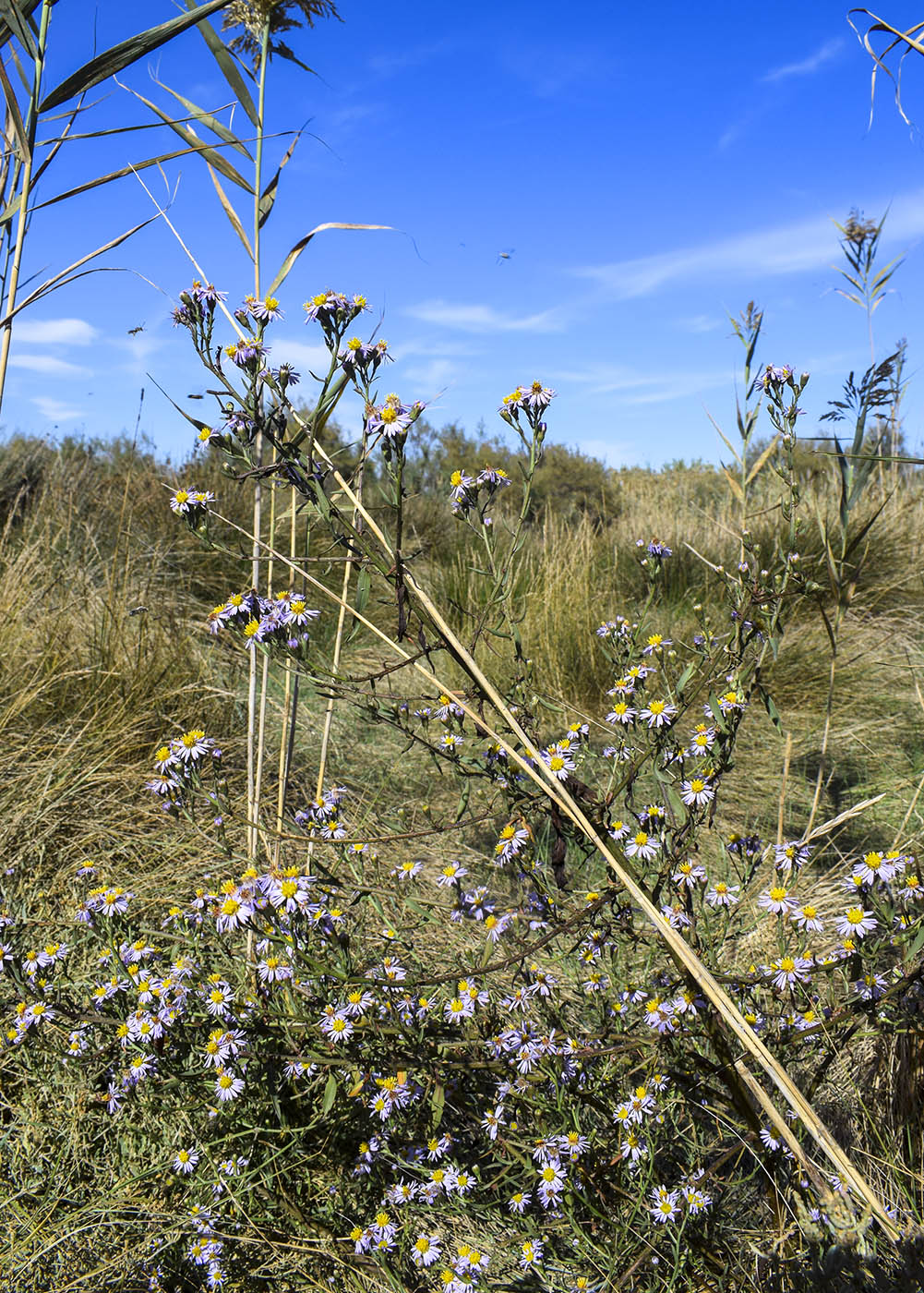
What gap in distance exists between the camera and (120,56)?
1626 millimetres

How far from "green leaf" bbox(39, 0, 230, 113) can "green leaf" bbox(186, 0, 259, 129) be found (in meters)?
0.17

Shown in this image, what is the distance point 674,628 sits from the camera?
15.1ft

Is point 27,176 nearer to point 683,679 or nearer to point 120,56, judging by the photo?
point 120,56

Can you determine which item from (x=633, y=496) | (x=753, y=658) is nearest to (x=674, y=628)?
(x=753, y=658)

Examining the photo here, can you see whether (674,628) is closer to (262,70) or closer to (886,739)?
(886,739)

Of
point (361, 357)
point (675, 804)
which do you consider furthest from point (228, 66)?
point (675, 804)

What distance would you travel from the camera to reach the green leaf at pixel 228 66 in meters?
1.73

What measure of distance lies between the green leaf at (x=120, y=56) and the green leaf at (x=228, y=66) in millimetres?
174

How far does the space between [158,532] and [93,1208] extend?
15.1 ft

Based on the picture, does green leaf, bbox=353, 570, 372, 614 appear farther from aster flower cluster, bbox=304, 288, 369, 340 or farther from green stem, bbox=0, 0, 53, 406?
green stem, bbox=0, 0, 53, 406

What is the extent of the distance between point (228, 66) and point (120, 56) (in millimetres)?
240

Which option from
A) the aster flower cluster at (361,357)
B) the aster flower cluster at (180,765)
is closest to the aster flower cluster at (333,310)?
the aster flower cluster at (361,357)

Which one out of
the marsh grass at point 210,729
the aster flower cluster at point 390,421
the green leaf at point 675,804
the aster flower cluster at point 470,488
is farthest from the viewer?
the marsh grass at point 210,729

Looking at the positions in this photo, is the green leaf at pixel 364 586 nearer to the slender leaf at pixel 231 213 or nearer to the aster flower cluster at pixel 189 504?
the aster flower cluster at pixel 189 504
